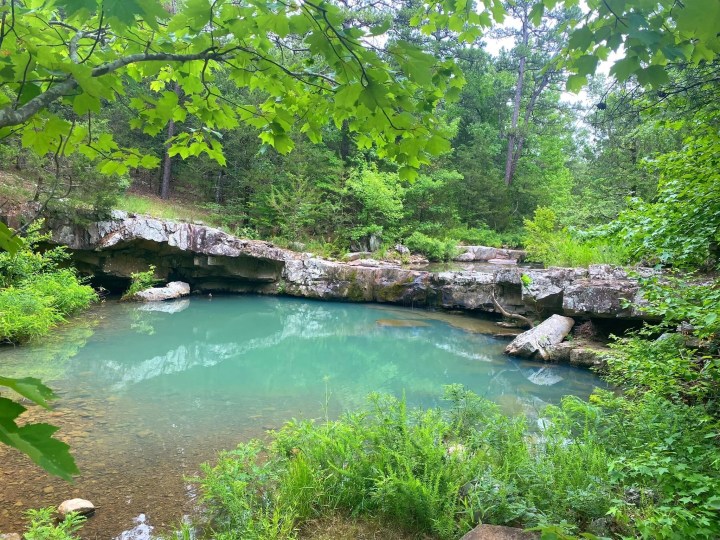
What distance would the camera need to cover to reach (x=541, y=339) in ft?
24.0

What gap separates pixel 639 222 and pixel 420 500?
2.64 m

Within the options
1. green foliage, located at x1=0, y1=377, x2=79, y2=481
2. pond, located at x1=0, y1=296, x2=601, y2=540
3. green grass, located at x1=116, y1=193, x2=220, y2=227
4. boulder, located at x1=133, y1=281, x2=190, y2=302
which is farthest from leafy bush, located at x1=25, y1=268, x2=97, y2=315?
green foliage, located at x1=0, y1=377, x2=79, y2=481

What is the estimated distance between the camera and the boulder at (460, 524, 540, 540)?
5.88 feet

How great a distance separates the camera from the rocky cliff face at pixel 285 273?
8.65 metres

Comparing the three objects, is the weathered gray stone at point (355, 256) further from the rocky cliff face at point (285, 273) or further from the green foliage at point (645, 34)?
the green foliage at point (645, 34)

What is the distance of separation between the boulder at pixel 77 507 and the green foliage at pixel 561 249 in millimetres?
6138

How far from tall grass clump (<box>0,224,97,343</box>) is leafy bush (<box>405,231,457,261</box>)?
429 inches

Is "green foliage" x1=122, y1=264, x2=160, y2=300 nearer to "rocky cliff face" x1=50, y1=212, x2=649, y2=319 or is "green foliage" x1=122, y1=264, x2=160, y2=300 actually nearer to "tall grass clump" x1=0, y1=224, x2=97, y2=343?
"rocky cliff face" x1=50, y1=212, x2=649, y2=319

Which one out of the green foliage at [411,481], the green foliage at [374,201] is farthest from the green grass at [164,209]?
the green foliage at [411,481]

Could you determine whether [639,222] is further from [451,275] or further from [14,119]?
[451,275]

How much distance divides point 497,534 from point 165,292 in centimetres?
1103

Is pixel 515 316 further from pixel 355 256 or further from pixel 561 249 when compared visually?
pixel 355 256

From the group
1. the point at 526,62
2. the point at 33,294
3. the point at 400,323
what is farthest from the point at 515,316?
the point at 526,62

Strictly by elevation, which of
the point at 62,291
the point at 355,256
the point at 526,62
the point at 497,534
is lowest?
the point at 62,291
